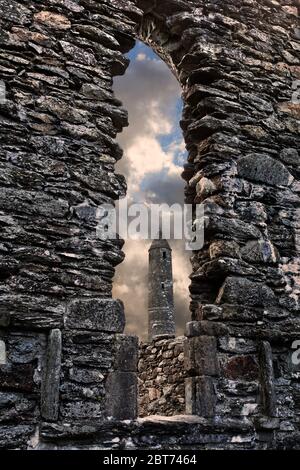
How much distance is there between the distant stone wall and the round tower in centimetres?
954

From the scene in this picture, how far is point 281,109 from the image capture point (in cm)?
569

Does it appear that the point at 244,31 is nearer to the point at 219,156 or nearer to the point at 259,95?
the point at 259,95

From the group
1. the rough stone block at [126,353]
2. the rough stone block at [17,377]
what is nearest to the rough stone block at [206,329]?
the rough stone block at [126,353]

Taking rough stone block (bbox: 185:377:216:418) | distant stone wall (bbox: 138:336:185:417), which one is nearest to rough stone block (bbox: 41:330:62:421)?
rough stone block (bbox: 185:377:216:418)

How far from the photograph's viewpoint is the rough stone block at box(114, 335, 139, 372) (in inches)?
154

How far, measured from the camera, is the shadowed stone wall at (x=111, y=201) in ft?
12.3

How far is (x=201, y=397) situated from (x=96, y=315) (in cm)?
115

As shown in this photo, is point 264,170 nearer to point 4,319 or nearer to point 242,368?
point 242,368

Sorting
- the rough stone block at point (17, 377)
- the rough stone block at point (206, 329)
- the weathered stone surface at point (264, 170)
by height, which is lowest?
the rough stone block at point (17, 377)

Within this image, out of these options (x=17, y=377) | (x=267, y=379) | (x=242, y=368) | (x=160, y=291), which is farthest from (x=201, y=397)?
(x=160, y=291)

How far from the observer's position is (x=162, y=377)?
6.74 m

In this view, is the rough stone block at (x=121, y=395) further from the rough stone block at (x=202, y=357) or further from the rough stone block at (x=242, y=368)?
the rough stone block at (x=242, y=368)

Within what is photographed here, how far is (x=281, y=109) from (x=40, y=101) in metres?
2.87
